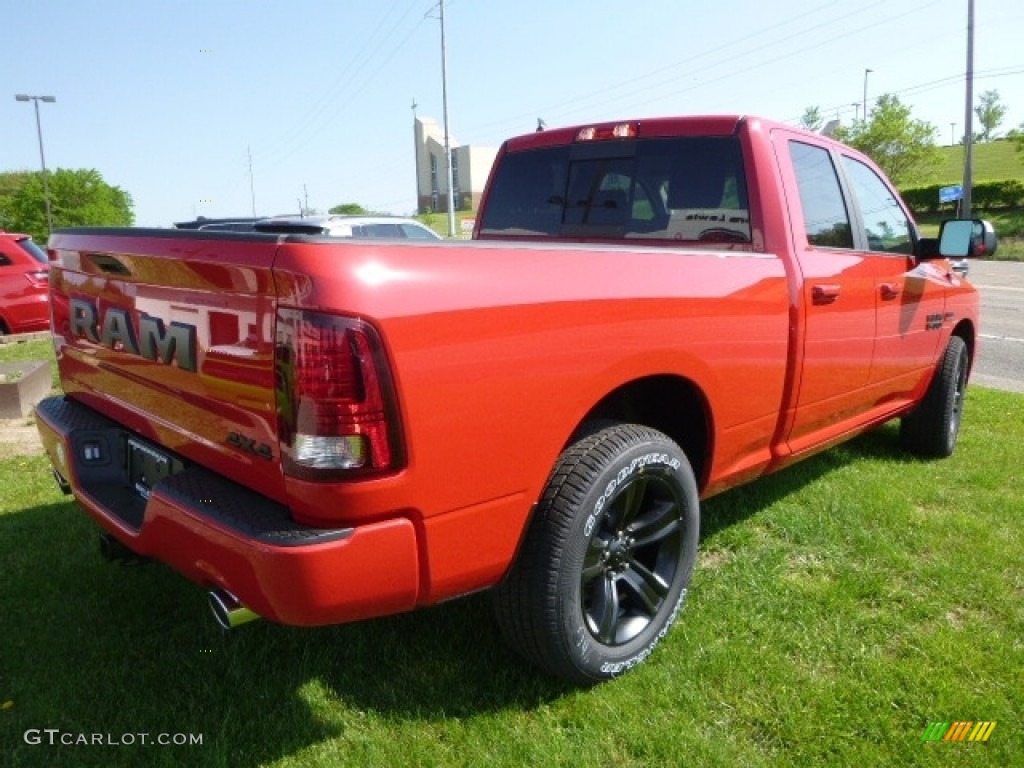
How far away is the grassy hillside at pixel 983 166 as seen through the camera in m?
53.0

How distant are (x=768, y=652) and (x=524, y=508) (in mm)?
1145

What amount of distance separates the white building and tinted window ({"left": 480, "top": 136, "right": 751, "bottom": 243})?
217 ft

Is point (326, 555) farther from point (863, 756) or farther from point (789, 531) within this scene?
point (789, 531)

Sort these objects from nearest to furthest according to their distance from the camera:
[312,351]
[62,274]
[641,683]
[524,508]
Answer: [312,351], [524,508], [641,683], [62,274]

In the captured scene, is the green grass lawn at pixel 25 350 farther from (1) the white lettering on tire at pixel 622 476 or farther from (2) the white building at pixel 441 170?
(2) the white building at pixel 441 170

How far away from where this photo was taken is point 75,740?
7.37ft

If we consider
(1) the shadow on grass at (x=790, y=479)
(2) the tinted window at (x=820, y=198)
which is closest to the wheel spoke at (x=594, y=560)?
(1) the shadow on grass at (x=790, y=479)

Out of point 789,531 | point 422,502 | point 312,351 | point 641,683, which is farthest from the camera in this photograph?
point 789,531

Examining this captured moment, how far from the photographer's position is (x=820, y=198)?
3.48m

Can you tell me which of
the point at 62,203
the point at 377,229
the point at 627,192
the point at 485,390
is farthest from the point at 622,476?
the point at 62,203

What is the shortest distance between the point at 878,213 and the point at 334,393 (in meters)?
3.30

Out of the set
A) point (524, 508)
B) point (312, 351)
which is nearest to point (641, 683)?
point (524, 508)

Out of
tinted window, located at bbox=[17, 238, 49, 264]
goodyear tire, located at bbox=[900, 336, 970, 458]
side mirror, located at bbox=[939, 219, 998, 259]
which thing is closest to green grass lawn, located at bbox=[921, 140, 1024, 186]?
goodyear tire, located at bbox=[900, 336, 970, 458]

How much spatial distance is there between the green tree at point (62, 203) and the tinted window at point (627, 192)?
5810 cm
